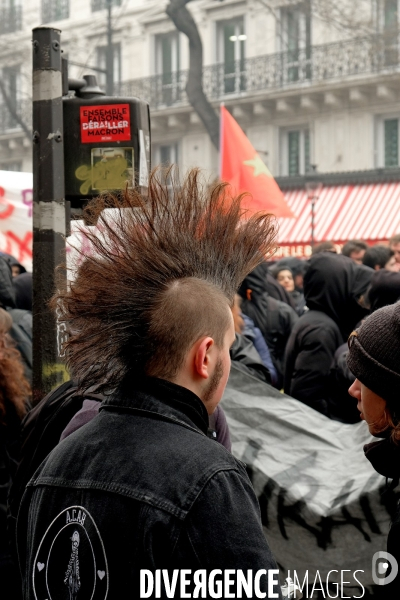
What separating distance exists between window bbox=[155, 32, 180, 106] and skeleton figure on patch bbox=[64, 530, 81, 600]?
3039 centimetres

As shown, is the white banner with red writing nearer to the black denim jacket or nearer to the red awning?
the black denim jacket

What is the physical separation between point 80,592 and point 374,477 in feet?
6.79

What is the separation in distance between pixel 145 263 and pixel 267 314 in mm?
4983

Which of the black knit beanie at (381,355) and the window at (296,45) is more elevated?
the window at (296,45)

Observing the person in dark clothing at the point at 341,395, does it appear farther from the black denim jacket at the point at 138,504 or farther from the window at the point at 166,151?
the window at the point at 166,151

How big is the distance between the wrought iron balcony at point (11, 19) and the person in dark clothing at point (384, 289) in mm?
33569

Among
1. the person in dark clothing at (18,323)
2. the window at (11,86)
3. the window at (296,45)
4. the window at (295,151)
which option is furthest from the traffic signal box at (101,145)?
the window at (11,86)

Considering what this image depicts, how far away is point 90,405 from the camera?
2.71 meters

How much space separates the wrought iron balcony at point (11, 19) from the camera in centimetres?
3612

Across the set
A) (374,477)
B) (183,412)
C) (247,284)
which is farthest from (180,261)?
(247,284)

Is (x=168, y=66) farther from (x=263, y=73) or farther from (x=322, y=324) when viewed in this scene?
(x=322, y=324)

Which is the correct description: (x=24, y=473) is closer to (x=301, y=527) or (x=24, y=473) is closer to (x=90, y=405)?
(x=90, y=405)

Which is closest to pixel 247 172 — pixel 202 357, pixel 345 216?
pixel 202 357

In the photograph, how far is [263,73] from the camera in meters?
29.2
